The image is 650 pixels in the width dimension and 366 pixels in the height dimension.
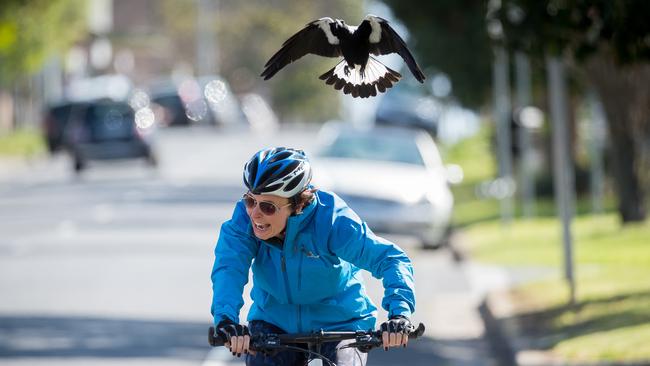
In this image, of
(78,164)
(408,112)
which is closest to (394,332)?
(78,164)

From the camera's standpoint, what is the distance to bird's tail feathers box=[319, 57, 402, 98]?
6125 millimetres

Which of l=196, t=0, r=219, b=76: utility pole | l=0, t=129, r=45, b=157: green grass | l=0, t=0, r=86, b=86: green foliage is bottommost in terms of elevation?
l=0, t=129, r=45, b=157: green grass

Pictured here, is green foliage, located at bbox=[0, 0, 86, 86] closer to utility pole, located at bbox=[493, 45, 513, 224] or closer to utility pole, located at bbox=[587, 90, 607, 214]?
utility pole, located at bbox=[587, 90, 607, 214]

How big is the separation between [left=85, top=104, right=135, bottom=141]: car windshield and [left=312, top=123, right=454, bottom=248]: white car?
12.3 metres

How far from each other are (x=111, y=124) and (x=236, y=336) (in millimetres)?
29174

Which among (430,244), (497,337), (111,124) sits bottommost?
(497,337)

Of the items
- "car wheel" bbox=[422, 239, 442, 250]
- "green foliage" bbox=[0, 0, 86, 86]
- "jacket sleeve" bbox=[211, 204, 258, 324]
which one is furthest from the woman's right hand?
"green foliage" bbox=[0, 0, 86, 86]

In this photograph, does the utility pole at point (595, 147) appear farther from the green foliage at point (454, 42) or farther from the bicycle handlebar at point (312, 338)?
the bicycle handlebar at point (312, 338)

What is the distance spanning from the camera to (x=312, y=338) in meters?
5.80

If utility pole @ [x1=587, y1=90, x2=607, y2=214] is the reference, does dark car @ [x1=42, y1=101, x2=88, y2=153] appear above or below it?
above

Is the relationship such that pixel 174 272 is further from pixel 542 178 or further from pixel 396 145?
pixel 542 178

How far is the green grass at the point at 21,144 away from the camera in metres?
47.1

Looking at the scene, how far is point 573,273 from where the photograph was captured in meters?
14.8

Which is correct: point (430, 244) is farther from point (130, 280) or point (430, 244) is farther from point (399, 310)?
point (399, 310)
